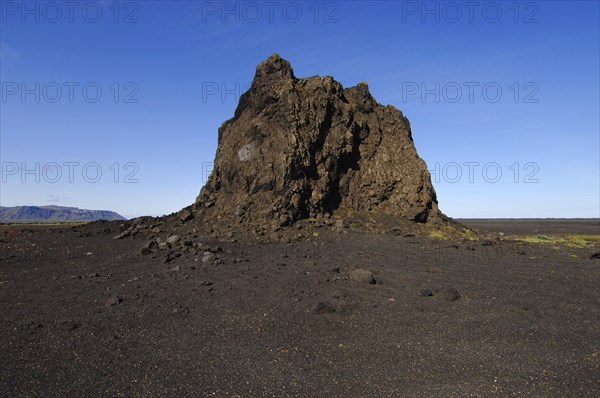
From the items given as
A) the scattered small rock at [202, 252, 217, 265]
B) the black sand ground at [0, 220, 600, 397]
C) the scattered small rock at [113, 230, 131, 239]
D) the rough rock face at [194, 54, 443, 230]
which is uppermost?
the rough rock face at [194, 54, 443, 230]

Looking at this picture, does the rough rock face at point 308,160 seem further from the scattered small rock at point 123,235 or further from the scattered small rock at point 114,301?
the scattered small rock at point 114,301

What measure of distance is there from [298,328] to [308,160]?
17.1 metres

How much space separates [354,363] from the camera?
8039 mm

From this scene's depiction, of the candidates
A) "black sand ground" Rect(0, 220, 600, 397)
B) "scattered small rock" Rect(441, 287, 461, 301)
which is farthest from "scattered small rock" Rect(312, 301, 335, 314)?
"scattered small rock" Rect(441, 287, 461, 301)

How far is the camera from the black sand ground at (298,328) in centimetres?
723

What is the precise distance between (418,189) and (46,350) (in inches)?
965

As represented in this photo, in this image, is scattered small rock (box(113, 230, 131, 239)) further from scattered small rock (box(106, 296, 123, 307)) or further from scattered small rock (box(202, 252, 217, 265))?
scattered small rock (box(106, 296, 123, 307))

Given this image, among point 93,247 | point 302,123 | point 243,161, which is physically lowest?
point 93,247

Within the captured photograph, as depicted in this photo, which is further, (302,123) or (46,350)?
(302,123)

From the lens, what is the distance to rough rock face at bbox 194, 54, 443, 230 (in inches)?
980

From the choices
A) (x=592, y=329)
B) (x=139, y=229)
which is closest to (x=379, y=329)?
(x=592, y=329)

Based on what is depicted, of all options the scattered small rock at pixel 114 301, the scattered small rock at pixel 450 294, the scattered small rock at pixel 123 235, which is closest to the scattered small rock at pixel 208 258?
the scattered small rock at pixel 114 301

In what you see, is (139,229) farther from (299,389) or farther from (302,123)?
(299,389)

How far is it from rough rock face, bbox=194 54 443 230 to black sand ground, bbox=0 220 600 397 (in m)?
7.64
